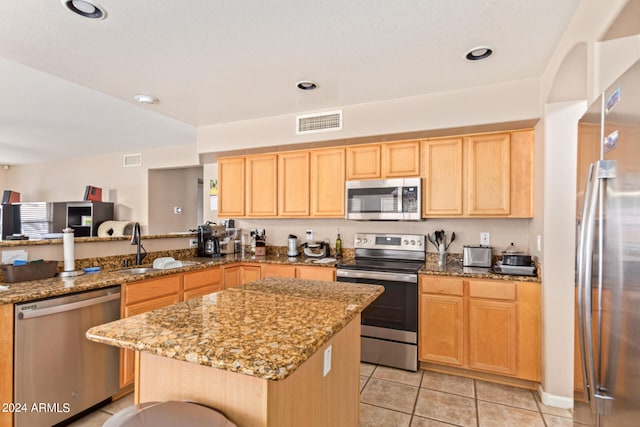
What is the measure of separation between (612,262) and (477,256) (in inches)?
86.2

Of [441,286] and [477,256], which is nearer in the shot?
[441,286]

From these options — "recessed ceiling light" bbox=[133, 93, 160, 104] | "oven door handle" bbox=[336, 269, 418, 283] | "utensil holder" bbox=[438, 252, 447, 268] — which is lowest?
"oven door handle" bbox=[336, 269, 418, 283]

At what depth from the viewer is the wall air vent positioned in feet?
20.3

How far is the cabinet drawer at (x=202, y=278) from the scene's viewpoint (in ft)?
10.0

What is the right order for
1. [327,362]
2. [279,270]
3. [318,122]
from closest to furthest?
[327,362] < [318,122] < [279,270]

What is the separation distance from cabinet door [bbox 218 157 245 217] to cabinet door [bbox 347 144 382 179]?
1.45 m

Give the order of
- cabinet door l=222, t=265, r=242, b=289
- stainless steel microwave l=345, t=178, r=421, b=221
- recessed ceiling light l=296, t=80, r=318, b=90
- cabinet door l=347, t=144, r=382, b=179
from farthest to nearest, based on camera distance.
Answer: cabinet door l=222, t=265, r=242, b=289 → cabinet door l=347, t=144, r=382, b=179 → stainless steel microwave l=345, t=178, r=421, b=221 → recessed ceiling light l=296, t=80, r=318, b=90

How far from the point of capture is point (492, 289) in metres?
2.71

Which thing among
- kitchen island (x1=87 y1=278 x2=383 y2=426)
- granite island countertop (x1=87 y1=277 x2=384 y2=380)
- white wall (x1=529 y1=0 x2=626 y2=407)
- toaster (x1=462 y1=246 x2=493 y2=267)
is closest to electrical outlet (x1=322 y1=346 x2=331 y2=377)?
kitchen island (x1=87 y1=278 x2=383 y2=426)

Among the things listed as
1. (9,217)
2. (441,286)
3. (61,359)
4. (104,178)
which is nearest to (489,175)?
(441,286)

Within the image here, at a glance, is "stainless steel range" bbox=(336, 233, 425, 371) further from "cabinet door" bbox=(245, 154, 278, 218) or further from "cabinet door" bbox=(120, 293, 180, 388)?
"cabinet door" bbox=(120, 293, 180, 388)

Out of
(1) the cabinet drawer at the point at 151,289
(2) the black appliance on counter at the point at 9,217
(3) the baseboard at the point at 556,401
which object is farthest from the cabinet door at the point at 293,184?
(2) the black appliance on counter at the point at 9,217

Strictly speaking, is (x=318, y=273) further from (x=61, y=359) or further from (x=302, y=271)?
(x=61, y=359)

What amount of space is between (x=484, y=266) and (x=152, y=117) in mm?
4135
